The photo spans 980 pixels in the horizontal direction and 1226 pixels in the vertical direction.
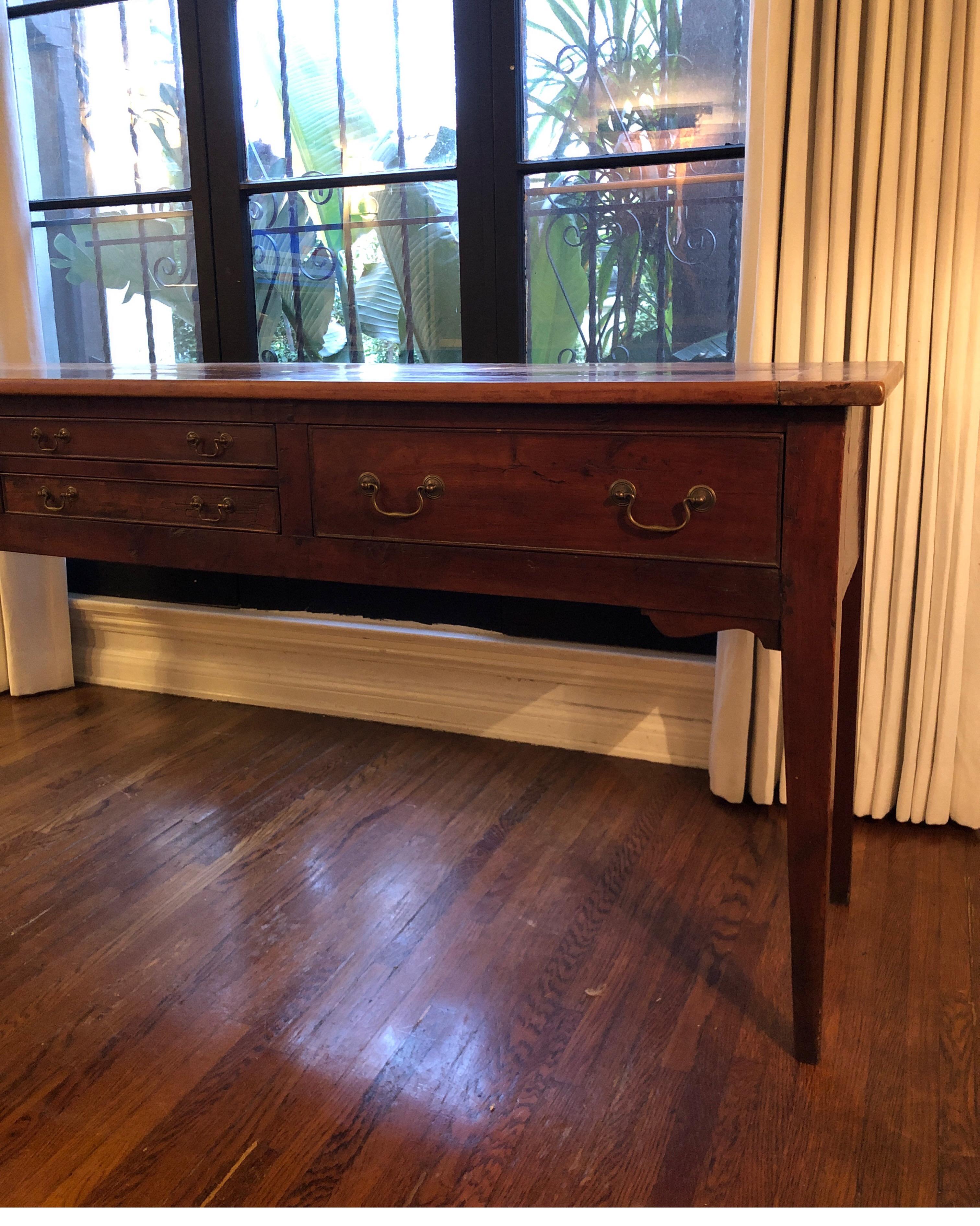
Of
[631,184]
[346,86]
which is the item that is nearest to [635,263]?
[631,184]

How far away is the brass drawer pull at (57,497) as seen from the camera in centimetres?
172

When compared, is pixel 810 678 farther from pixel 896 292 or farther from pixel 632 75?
pixel 632 75

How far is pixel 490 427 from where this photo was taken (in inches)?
54.7

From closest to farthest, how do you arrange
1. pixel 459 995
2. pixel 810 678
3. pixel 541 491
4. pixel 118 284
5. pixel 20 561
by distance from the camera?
pixel 810 678, pixel 541 491, pixel 459 995, pixel 20 561, pixel 118 284

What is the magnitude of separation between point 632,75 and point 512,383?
1.23m

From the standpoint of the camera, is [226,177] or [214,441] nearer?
[214,441]

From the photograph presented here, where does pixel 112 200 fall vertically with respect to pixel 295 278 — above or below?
above

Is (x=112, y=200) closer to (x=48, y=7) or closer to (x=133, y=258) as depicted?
(x=133, y=258)

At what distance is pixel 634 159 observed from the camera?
2236 millimetres

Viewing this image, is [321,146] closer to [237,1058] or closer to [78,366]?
[78,366]

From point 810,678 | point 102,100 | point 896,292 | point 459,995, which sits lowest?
point 459,995

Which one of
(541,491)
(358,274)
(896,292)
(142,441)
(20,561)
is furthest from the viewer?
(20,561)

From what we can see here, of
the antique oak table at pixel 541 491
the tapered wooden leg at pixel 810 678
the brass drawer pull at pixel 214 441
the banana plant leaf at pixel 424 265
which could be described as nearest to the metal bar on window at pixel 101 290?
the banana plant leaf at pixel 424 265

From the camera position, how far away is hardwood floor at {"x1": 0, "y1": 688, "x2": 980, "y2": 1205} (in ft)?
3.98
